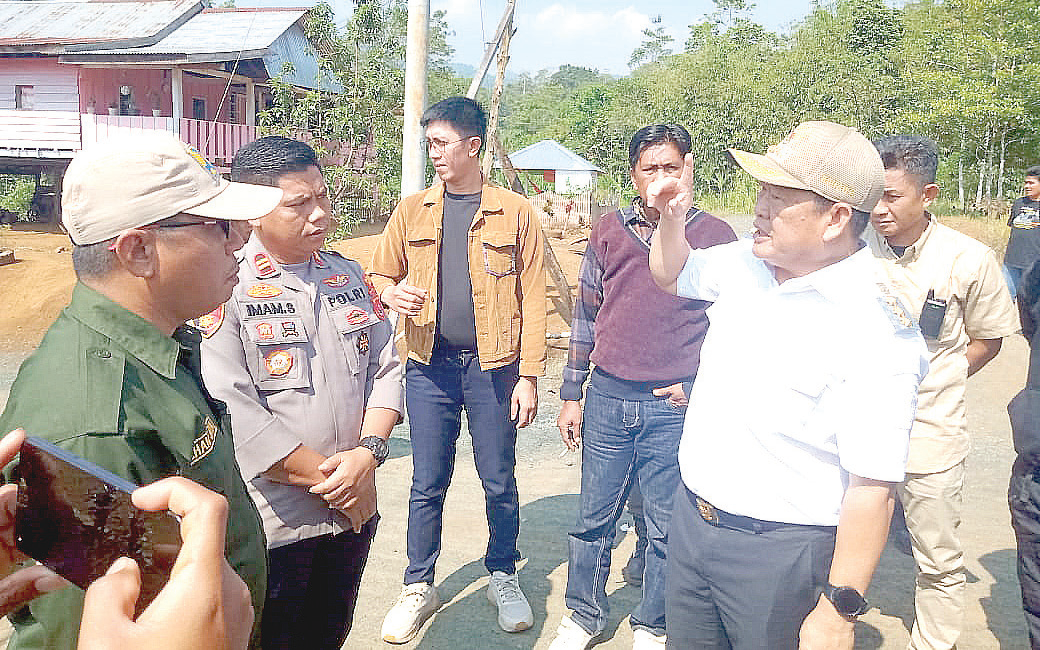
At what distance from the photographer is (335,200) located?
9844 mm

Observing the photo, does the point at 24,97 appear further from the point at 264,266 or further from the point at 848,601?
the point at 848,601

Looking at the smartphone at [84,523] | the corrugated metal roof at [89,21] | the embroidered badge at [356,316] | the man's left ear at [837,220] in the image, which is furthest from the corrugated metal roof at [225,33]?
the smartphone at [84,523]

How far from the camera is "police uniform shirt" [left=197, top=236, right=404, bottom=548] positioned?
2354 millimetres

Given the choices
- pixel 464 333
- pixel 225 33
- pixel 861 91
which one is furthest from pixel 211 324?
pixel 861 91

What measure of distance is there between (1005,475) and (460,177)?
14.3ft

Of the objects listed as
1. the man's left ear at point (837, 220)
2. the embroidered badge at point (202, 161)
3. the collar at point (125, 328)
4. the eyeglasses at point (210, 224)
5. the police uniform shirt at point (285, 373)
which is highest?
the embroidered badge at point (202, 161)

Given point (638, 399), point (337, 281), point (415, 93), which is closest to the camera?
point (337, 281)

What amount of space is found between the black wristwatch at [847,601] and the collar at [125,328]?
60.2 inches

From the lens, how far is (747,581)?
82.4 inches

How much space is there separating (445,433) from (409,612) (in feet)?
2.51

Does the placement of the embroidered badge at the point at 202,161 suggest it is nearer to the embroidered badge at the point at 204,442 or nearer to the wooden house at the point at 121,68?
the embroidered badge at the point at 204,442

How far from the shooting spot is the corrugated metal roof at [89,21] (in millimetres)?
18672

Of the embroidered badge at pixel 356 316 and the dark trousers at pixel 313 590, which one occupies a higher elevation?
the embroidered badge at pixel 356 316

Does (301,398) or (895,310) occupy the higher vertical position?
(895,310)
